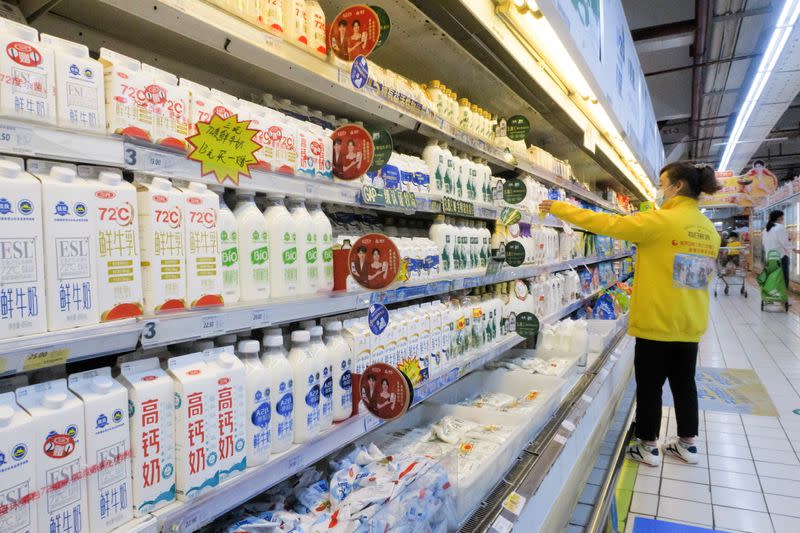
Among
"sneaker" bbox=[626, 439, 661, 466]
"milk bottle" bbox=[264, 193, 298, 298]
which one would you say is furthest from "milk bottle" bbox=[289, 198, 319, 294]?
"sneaker" bbox=[626, 439, 661, 466]

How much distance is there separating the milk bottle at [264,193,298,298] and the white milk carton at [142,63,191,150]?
1.00ft

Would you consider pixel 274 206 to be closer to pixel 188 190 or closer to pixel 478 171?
pixel 188 190

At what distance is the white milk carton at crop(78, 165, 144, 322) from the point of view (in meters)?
0.95

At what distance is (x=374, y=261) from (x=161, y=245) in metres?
0.62

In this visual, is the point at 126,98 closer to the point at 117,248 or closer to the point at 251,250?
the point at 117,248

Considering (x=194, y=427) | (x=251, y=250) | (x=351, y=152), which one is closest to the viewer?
(x=194, y=427)

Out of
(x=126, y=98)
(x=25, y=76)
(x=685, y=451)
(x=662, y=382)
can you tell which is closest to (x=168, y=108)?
(x=126, y=98)

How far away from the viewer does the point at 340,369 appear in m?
1.51

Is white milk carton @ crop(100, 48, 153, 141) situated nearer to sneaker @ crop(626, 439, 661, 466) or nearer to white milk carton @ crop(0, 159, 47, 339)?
white milk carton @ crop(0, 159, 47, 339)

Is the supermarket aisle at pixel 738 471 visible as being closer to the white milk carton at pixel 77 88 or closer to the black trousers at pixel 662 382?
the black trousers at pixel 662 382

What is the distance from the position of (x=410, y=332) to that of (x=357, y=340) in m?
0.34

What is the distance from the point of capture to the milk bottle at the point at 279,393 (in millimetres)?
1257

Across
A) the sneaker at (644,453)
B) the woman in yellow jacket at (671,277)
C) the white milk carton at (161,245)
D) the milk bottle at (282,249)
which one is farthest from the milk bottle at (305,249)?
the sneaker at (644,453)

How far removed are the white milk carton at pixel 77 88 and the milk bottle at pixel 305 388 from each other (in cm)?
70
